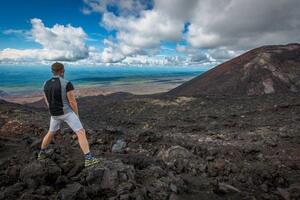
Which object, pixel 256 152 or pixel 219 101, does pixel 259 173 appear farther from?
pixel 219 101

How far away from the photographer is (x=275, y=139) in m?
10.3

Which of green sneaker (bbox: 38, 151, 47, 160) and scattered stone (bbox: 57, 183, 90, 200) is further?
green sneaker (bbox: 38, 151, 47, 160)

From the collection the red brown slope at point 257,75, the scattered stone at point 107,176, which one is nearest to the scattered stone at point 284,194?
the scattered stone at point 107,176

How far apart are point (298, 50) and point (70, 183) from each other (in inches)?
1592

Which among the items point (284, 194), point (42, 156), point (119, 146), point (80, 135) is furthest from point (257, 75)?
point (42, 156)

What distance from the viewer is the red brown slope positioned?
31.5 m

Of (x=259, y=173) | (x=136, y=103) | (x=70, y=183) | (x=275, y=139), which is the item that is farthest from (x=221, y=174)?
(x=136, y=103)

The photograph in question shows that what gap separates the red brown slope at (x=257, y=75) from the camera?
3145 cm

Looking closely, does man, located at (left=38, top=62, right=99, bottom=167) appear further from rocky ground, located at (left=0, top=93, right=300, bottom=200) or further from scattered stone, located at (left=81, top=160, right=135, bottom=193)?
rocky ground, located at (left=0, top=93, right=300, bottom=200)

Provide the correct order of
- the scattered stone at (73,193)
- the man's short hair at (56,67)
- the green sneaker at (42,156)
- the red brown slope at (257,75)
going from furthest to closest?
the red brown slope at (257,75) → the green sneaker at (42,156) → the man's short hair at (56,67) → the scattered stone at (73,193)

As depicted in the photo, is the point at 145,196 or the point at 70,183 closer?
the point at 145,196

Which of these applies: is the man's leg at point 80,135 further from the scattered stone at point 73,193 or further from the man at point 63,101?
the scattered stone at point 73,193

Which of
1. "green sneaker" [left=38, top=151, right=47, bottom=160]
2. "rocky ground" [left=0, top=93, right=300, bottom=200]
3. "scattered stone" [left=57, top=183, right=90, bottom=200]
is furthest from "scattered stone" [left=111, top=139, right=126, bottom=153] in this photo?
"scattered stone" [left=57, top=183, right=90, bottom=200]

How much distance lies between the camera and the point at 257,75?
33.7 m
